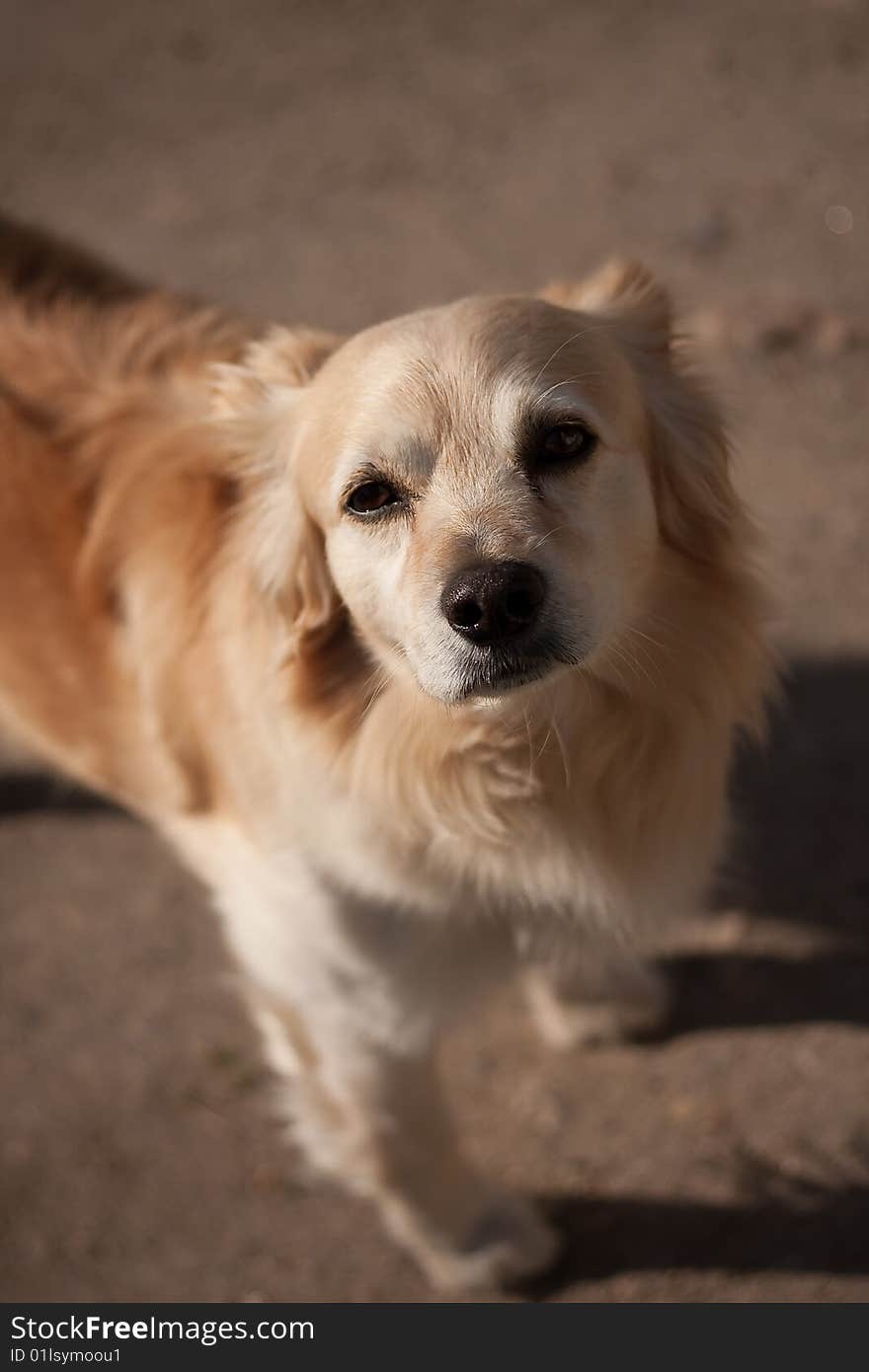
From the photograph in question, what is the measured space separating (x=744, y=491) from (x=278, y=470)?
7.91 feet

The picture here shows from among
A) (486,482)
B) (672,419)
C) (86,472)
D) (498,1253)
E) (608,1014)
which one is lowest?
(498,1253)

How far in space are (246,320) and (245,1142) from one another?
2286mm

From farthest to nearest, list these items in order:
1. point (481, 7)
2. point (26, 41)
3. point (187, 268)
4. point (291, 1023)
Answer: point (26, 41)
point (481, 7)
point (187, 268)
point (291, 1023)

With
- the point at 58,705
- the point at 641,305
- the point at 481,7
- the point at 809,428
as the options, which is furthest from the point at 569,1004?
the point at 481,7

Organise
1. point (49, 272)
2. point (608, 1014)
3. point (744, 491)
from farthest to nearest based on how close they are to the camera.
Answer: point (744, 491) < point (608, 1014) < point (49, 272)

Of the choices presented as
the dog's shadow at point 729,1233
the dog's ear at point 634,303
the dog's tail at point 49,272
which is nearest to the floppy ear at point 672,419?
the dog's ear at point 634,303

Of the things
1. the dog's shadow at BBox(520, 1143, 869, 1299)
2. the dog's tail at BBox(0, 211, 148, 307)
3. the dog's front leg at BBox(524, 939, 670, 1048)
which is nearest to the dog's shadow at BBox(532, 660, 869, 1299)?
the dog's shadow at BBox(520, 1143, 869, 1299)

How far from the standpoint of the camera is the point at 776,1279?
9.44 ft

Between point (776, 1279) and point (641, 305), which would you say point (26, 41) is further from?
point (776, 1279)

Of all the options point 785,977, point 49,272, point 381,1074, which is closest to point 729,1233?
point 785,977

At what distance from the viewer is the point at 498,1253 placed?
9.73 ft

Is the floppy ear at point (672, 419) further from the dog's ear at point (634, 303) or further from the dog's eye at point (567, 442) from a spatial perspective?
the dog's eye at point (567, 442)

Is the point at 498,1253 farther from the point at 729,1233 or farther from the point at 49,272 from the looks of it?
the point at 49,272

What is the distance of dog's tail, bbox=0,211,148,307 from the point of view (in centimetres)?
300
